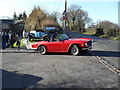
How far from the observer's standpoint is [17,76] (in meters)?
5.71

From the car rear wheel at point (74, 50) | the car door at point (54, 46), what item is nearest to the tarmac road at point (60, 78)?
the car rear wheel at point (74, 50)

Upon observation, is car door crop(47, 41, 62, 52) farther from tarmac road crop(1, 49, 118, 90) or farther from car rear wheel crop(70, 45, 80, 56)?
tarmac road crop(1, 49, 118, 90)

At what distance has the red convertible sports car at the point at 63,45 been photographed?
9.74 m

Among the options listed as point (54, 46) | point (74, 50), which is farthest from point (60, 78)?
point (54, 46)

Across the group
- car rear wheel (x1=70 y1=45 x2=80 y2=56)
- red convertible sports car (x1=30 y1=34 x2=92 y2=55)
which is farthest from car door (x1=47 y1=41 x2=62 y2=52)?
car rear wheel (x1=70 y1=45 x2=80 y2=56)

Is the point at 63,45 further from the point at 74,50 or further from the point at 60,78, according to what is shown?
the point at 60,78

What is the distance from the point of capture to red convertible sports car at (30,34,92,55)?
32.0ft

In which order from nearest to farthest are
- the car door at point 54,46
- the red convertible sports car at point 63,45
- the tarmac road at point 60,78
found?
the tarmac road at point 60,78 → the red convertible sports car at point 63,45 → the car door at point 54,46

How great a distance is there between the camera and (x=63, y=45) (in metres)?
9.97

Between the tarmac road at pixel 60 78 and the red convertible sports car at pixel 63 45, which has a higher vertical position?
the red convertible sports car at pixel 63 45

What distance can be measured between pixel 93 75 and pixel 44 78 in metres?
1.74

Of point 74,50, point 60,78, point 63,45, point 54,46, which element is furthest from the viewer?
point 54,46

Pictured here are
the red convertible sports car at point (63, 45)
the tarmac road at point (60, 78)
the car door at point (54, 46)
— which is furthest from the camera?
the car door at point (54, 46)

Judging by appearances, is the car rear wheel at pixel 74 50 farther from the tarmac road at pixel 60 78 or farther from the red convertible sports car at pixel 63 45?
the tarmac road at pixel 60 78
